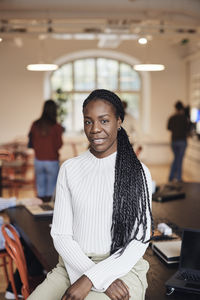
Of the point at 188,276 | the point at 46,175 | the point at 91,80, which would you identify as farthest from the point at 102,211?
the point at 91,80

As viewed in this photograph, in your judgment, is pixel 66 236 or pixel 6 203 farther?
pixel 6 203

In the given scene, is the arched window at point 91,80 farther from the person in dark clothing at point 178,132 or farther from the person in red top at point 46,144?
the person in red top at point 46,144

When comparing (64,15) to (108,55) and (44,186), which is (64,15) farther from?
(108,55)

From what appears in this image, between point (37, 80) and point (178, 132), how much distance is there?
4346 millimetres

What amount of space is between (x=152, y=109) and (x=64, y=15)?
4343mm

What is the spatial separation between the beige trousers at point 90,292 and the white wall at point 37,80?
8597mm

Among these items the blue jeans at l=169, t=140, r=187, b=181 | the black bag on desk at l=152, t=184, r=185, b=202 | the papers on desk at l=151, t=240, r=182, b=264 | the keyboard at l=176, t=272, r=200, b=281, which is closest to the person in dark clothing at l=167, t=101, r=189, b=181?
the blue jeans at l=169, t=140, r=187, b=181

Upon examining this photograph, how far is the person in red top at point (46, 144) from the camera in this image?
4789 mm

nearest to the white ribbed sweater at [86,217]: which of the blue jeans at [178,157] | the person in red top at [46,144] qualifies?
the person in red top at [46,144]

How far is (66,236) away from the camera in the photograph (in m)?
1.56

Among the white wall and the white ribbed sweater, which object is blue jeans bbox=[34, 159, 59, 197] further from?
the white wall

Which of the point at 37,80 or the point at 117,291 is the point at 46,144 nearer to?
the point at 117,291

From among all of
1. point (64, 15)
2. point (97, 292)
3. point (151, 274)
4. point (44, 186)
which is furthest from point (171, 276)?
point (64, 15)

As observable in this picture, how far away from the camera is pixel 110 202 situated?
5.08 ft
